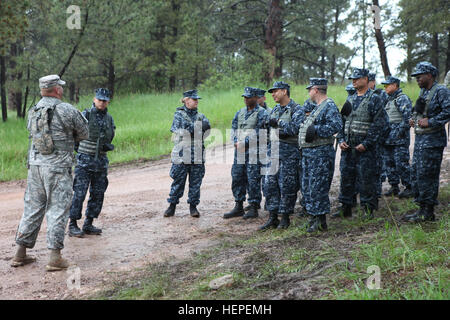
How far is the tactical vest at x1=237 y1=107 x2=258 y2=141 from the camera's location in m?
Result: 7.47

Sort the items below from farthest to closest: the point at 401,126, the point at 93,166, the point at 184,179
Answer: the point at 401,126
the point at 184,179
the point at 93,166

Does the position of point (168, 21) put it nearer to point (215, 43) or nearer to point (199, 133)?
point (215, 43)

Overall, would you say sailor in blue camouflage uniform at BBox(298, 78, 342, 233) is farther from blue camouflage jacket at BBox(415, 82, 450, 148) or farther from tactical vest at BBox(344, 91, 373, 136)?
blue camouflage jacket at BBox(415, 82, 450, 148)

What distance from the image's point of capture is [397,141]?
8211 millimetres

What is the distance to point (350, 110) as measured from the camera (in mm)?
6613

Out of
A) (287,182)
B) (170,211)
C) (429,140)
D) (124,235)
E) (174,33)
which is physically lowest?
(124,235)

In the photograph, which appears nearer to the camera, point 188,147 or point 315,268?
point 315,268

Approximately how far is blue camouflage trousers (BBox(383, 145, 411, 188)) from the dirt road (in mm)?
1124

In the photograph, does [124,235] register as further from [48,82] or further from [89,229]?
[48,82]

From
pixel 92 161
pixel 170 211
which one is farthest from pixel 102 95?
pixel 170 211

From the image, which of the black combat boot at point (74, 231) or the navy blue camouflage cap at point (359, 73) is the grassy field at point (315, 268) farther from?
the navy blue camouflage cap at point (359, 73)

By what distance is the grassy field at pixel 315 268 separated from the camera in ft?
12.9

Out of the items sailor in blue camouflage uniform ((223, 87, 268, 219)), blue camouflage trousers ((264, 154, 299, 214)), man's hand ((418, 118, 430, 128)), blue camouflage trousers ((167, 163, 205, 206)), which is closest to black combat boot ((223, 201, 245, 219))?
sailor in blue camouflage uniform ((223, 87, 268, 219))

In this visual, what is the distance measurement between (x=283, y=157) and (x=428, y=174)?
2.02 metres
